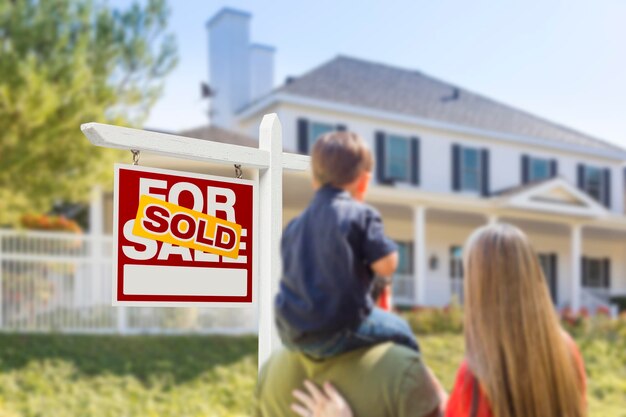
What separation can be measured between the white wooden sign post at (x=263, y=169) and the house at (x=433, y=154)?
12790 millimetres

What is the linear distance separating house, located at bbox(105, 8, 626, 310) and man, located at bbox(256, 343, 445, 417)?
1405 cm

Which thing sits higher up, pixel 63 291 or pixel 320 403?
pixel 320 403

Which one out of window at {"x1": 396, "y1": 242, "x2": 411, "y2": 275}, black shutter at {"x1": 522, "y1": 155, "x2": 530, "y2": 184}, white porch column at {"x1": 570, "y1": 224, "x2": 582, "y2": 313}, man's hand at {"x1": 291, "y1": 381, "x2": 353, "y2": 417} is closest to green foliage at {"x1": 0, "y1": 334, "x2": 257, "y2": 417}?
man's hand at {"x1": 291, "y1": 381, "x2": 353, "y2": 417}

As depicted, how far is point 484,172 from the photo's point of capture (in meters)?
20.8

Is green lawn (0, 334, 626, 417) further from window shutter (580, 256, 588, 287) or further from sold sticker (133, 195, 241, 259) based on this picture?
window shutter (580, 256, 588, 287)

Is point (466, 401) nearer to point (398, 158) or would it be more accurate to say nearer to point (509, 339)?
point (509, 339)

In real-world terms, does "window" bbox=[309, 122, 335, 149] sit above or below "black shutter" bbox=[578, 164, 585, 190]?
above

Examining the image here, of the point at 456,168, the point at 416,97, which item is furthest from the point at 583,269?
the point at 416,97

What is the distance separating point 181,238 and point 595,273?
76.8 ft

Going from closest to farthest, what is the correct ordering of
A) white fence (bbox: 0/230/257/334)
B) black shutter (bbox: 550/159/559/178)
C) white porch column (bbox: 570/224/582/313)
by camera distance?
white fence (bbox: 0/230/257/334), white porch column (bbox: 570/224/582/313), black shutter (bbox: 550/159/559/178)

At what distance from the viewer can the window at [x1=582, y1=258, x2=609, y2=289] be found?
24.3 metres

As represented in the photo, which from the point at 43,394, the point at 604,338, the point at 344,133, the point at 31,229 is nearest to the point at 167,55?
the point at 31,229

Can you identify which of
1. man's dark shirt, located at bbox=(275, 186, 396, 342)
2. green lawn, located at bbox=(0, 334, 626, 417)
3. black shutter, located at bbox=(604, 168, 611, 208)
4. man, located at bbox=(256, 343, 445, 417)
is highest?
black shutter, located at bbox=(604, 168, 611, 208)

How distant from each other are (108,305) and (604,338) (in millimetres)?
9923
